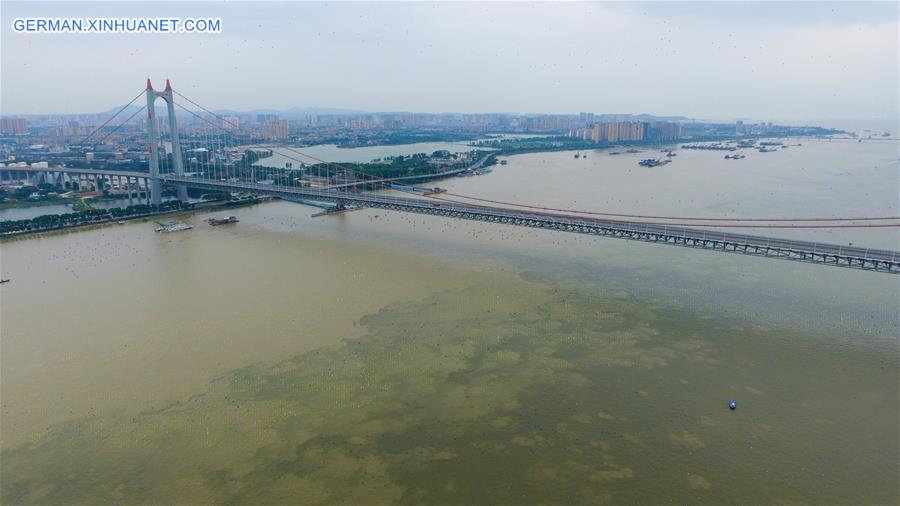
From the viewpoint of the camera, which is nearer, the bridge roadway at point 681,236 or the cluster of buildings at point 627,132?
the bridge roadway at point 681,236

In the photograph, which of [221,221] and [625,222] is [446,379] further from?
[221,221]

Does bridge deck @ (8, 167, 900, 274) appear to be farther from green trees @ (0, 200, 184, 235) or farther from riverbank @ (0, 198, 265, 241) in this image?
green trees @ (0, 200, 184, 235)

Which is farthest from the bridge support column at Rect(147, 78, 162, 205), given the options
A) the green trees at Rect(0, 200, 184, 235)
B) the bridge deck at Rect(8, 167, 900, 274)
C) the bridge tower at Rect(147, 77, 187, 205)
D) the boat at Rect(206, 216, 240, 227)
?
the bridge deck at Rect(8, 167, 900, 274)

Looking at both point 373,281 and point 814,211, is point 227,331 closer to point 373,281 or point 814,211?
point 373,281

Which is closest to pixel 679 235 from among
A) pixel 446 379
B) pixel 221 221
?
pixel 446 379

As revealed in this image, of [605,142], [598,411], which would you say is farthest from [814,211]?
[605,142]

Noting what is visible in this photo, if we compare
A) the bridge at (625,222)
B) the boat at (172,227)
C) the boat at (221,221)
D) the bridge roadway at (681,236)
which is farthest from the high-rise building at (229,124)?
the bridge roadway at (681,236)

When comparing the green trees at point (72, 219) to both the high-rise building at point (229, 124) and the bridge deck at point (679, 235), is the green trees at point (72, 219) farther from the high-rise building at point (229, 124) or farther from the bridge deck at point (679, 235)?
the high-rise building at point (229, 124)

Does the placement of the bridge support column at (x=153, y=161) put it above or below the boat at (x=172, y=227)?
above
